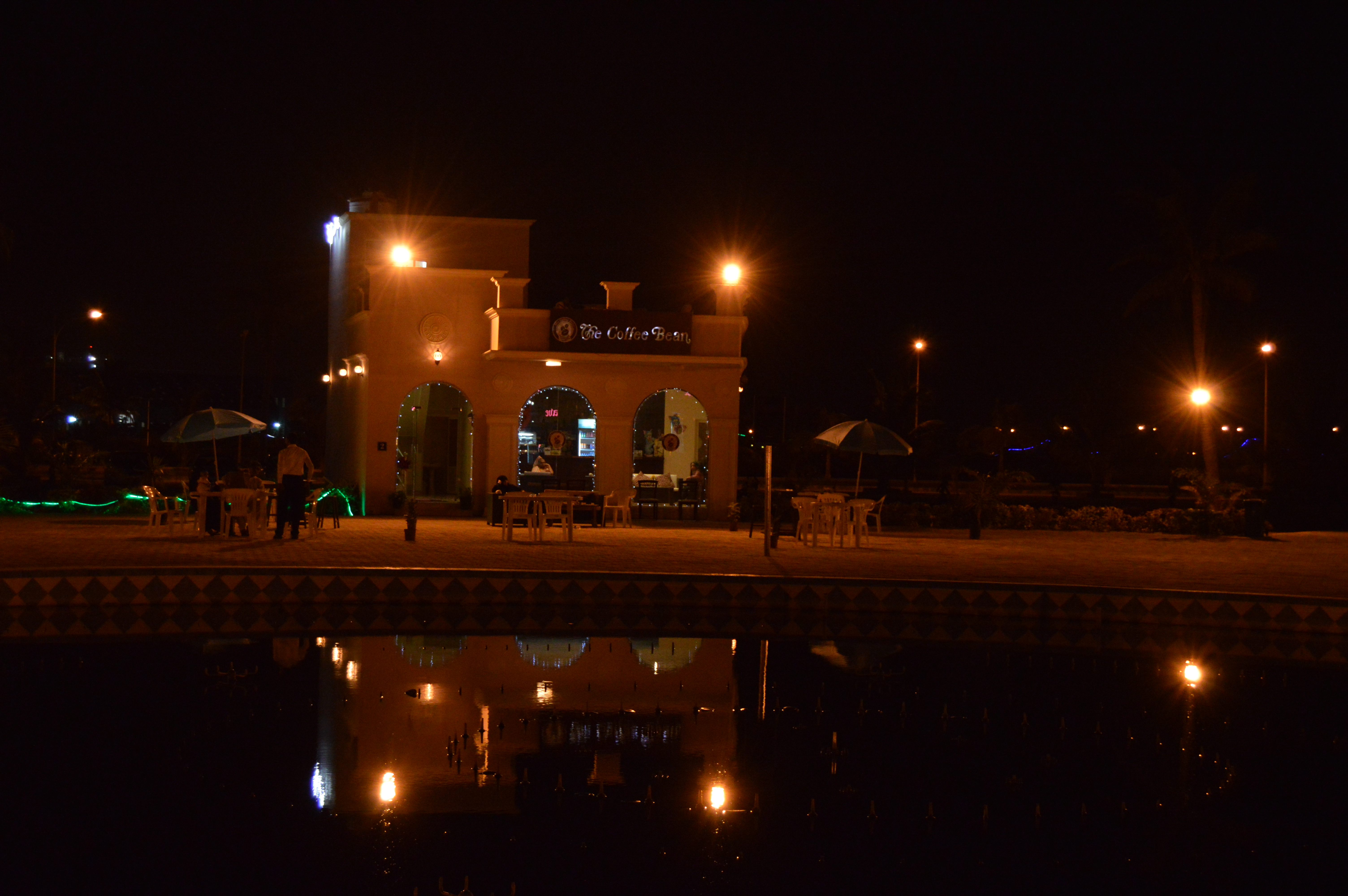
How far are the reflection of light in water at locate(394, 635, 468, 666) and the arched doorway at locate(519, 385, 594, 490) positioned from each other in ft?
44.4

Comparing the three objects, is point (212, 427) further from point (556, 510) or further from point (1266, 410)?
point (1266, 410)

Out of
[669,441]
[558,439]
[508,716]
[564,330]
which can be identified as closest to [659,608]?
[508,716]

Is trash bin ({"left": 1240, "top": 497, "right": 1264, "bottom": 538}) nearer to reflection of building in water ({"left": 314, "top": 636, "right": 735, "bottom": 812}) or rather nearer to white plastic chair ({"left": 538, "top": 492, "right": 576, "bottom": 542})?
white plastic chair ({"left": 538, "top": 492, "right": 576, "bottom": 542})

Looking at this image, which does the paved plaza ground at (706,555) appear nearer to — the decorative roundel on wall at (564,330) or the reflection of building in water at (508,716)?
the reflection of building in water at (508,716)

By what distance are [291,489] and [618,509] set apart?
23.2ft

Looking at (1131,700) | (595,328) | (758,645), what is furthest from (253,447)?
(1131,700)

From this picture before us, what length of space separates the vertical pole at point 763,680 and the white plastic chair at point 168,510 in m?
11.0

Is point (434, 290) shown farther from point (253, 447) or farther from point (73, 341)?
point (73, 341)

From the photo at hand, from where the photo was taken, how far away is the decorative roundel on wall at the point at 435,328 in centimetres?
2386

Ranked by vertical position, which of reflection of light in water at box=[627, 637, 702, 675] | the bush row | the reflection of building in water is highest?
the bush row

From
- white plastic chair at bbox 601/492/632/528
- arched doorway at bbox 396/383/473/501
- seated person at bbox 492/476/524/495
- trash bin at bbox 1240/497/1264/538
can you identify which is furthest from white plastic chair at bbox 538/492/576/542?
trash bin at bbox 1240/497/1264/538

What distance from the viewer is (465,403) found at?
26.8 metres

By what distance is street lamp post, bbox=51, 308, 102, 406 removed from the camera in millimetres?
31406

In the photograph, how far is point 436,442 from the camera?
2741 centimetres
